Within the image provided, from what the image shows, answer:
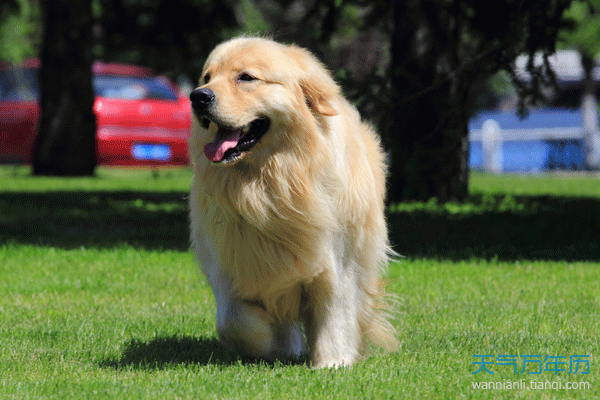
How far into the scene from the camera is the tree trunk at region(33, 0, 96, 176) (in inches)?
579

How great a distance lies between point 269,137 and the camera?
146 inches

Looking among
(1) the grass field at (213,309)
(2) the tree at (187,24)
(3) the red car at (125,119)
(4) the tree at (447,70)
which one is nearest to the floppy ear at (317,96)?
(1) the grass field at (213,309)

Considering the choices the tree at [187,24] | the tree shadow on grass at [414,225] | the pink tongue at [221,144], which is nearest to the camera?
the pink tongue at [221,144]

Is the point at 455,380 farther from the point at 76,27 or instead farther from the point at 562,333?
the point at 76,27

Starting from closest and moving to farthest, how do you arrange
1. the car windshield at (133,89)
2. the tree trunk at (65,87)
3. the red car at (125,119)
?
the tree trunk at (65,87) → the red car at (125,119) → the car windshield at (133,89)

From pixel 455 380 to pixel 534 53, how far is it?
14.0 feet

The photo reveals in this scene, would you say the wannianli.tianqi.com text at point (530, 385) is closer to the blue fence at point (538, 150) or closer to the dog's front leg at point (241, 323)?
the dog's front leg at point (241, 323)

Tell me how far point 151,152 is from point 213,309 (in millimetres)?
13531

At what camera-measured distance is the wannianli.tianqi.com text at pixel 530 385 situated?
137 inches

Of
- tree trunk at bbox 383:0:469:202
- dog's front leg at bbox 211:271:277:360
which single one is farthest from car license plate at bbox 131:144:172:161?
dog's front leg at bbox 211:271:277:360

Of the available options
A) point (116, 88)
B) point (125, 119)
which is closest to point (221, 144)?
point (125, 119)

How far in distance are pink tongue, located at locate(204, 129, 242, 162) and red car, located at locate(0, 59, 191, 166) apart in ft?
47.8

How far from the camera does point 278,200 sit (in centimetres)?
375

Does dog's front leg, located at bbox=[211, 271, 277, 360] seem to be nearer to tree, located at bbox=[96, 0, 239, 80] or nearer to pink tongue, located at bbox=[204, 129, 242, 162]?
pink tongue, located at bbox=[204, 129, 242, 162]
